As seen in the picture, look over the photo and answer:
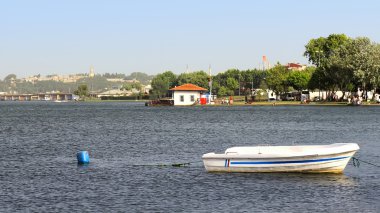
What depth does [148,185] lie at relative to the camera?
43438 millimetres

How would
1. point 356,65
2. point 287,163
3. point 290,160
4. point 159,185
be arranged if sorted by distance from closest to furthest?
point 159,185 → point 290,160 → point 287,163 → point 356,65

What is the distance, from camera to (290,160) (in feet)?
147

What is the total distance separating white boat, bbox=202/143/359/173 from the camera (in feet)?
146

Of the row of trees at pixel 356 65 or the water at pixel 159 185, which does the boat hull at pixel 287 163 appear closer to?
the water at pixel 159 185

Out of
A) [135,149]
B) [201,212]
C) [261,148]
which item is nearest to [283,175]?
[261,148]

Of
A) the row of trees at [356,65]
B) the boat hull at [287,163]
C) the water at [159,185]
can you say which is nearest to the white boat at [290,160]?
the boat hull at [287,163]

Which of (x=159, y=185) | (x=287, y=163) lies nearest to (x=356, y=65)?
(x=287, y=163)

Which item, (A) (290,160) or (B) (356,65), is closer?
(A) (290,160)

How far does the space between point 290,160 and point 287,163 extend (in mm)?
322

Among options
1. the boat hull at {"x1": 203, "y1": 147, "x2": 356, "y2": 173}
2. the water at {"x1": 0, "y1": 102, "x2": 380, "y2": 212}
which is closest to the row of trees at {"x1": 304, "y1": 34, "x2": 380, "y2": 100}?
the water at {"x1": 0, "y1": 102, "x2": 380, "y2": 212}

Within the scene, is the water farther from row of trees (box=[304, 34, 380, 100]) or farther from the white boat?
row of trees (box=[304, 34, 380, 100])

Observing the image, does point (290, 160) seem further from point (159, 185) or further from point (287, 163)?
point (159, 185)

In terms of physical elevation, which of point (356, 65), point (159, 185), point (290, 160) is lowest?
point (159, 185)

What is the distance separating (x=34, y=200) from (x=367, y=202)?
18.6 m
